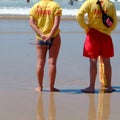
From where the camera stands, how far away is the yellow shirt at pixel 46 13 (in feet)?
21.0

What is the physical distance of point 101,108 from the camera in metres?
5.62

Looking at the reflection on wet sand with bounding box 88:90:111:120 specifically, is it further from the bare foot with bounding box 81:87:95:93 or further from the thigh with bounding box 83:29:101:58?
the thigh with bounding box 83:29:101:58

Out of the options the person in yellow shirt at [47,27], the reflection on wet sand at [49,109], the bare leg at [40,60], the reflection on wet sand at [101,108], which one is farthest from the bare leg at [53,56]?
the reflection on wet sand at [101,108]

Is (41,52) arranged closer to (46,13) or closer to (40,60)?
(40,60)

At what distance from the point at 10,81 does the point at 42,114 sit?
6.28ft

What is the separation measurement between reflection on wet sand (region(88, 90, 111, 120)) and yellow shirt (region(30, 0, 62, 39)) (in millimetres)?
1116

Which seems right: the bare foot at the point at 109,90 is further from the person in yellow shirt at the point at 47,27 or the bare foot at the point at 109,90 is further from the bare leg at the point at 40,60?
the bare leg at the point at 40,60

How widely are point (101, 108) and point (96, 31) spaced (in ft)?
4.63

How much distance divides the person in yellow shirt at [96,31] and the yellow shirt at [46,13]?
14.2 inches

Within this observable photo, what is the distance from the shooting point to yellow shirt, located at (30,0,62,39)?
639 cm

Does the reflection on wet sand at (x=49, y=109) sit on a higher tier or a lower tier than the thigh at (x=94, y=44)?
lower

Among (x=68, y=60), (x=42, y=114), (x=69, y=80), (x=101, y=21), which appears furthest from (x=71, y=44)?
(x=42, y=114)

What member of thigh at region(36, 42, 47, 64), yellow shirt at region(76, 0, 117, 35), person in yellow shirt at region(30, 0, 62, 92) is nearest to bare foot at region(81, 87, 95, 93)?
person in yellow shirt at region(30, 0, 62, 92)

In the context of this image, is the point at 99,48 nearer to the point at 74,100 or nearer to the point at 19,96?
the point at 74,100
